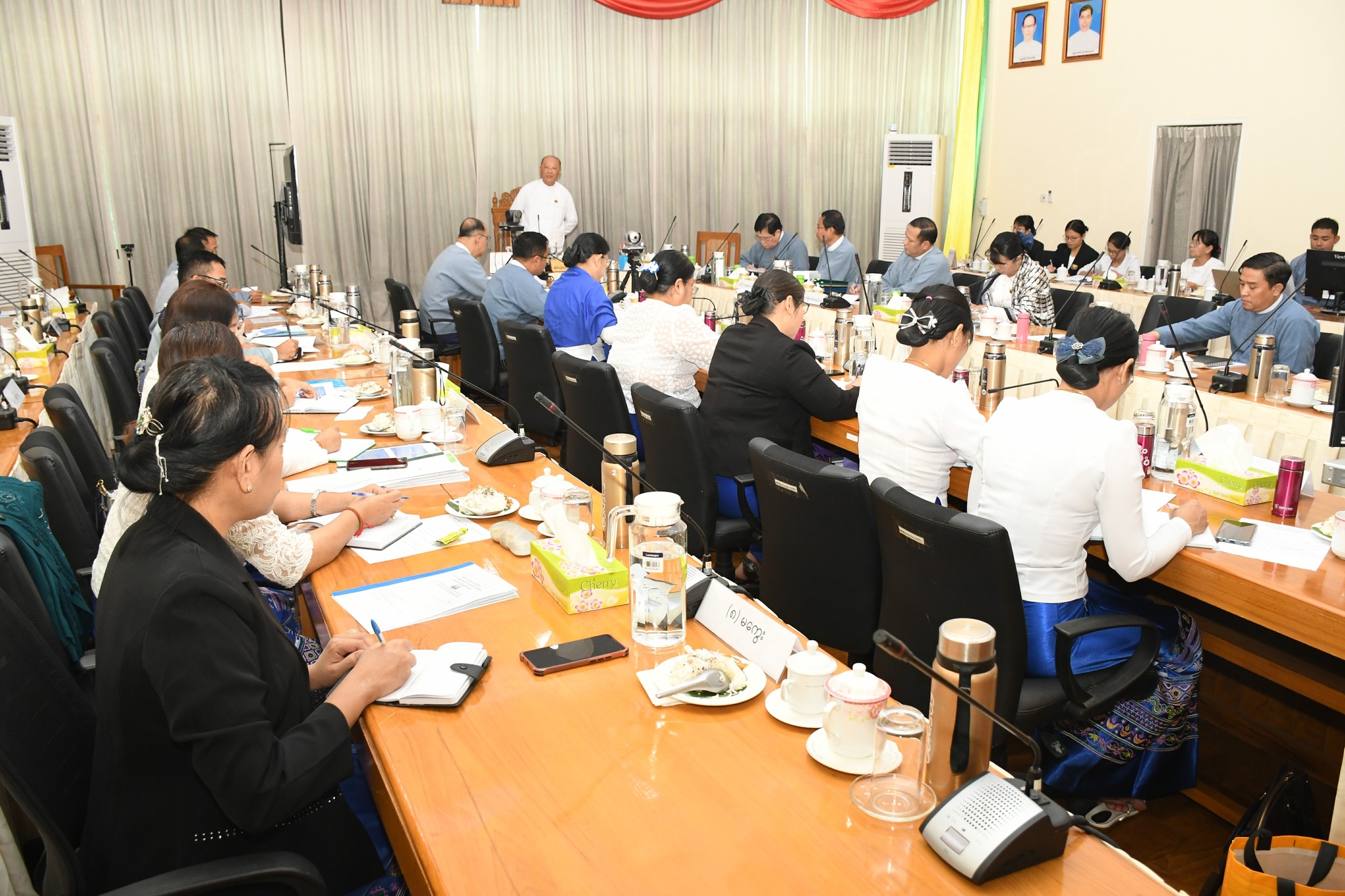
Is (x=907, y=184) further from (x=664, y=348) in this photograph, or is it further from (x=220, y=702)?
(x=220, y=702)

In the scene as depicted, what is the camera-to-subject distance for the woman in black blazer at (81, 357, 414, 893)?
1236 millimetres

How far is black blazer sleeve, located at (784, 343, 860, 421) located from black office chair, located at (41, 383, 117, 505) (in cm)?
200

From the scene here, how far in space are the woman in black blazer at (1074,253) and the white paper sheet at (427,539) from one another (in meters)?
6.87

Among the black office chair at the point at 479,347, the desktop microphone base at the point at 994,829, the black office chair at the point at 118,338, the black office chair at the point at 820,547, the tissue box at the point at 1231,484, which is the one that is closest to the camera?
the desktop microphone base at the point at 994,829

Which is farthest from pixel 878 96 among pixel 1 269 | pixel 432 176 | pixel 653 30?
pixel 1 269

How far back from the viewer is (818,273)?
7195 millimetres

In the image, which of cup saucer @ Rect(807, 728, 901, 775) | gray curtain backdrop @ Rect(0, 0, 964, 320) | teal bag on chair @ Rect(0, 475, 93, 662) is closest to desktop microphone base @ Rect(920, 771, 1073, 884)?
cup saucer @ Rect(807, 728, 901, 775)

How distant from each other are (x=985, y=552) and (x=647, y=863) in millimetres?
904

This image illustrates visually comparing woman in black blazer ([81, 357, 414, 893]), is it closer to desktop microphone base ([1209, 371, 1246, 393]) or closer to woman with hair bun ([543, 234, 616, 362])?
desktop microphone base ([1209, 371, 1246, 393])

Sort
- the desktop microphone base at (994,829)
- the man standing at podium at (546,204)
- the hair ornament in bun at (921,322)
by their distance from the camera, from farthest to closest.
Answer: the man standing at podium at (546,204)
the hair ornament in bun at (921,322)
the desktop microphone base at (994,829)

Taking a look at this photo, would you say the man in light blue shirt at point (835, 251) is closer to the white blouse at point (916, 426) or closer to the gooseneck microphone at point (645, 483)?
the white blouse at point (916, 426)

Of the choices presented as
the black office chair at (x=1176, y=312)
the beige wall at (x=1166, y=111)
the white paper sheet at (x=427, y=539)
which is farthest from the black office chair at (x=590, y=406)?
the beige wall at (x=1166, y=111)

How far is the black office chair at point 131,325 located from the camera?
17.8ft

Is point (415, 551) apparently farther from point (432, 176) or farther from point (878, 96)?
point (878, 96)
